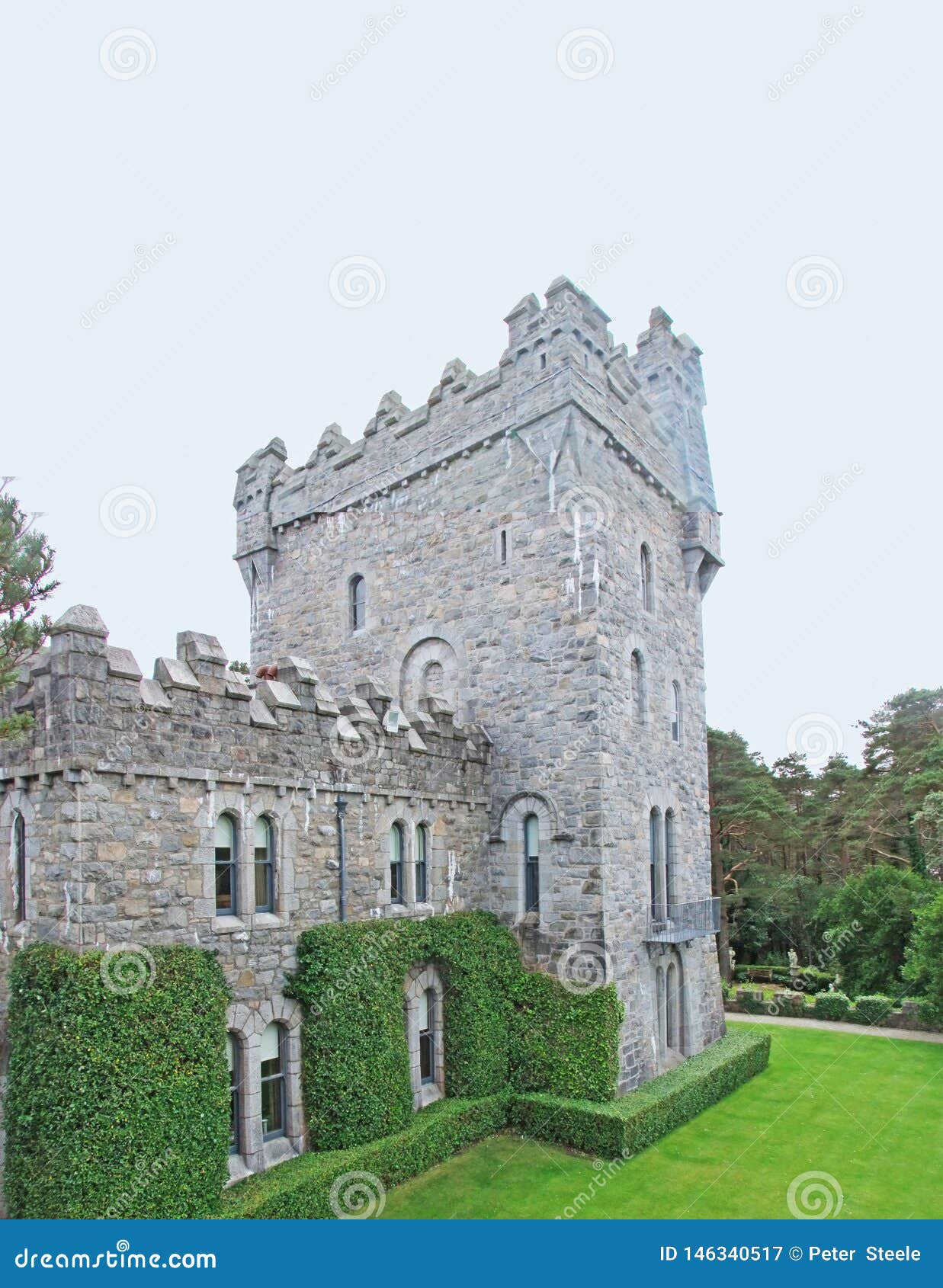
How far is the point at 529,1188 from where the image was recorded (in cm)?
1337

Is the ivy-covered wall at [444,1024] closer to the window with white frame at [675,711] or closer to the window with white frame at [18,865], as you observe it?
the window with white frame at [18,865]

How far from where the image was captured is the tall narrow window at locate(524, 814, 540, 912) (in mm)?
17281

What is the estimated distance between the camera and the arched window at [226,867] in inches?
479

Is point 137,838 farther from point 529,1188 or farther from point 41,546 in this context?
point 41,546

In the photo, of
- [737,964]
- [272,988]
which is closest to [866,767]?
[737,964]

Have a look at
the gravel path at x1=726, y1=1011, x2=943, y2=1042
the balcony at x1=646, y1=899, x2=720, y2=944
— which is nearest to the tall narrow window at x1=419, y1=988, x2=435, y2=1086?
the balcony at x1=646, y1=899, x2=720, y2=944

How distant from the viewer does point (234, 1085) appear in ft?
39.7

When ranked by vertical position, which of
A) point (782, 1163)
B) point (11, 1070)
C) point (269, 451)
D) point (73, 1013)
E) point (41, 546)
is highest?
point (269, 451)

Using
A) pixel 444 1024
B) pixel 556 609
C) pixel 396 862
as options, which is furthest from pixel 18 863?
pixel 556 609

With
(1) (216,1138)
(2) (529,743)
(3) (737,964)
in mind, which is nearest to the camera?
(1) (216,1138)

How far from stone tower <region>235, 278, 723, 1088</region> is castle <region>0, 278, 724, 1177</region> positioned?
7 cm

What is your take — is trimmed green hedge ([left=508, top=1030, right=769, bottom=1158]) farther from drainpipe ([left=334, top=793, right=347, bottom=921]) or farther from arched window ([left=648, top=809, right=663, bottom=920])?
drainpipe ([left=334, top=793, right=347, bottom=921])

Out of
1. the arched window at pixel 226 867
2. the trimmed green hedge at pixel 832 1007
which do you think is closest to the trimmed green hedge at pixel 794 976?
the trimmed green hedge at pixel 832 1007

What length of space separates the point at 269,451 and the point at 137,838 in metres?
15.4
